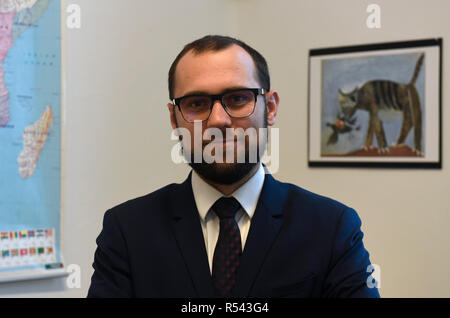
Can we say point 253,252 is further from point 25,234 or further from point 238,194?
point 25,234

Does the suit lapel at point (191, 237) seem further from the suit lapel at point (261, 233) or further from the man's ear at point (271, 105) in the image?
the man's ear at point (271, 105)

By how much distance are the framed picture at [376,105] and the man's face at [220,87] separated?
1.56m

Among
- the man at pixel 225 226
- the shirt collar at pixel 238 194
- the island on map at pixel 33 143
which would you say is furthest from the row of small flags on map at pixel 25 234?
the shirt collar at pixel 238 194

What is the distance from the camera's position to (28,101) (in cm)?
210

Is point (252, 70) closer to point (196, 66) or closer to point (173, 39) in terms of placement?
point (196, 66)

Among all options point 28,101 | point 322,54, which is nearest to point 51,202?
point 28,101

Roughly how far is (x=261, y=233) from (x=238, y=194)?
0.12m

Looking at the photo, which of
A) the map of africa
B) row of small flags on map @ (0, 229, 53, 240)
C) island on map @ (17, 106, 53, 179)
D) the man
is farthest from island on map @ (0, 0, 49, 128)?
the man

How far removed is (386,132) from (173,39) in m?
1.17

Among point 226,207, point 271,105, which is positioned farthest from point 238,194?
point 271,105

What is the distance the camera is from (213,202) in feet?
4.38

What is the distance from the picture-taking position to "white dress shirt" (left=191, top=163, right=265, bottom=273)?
4.34 feet

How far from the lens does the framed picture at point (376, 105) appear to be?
8.69ft
